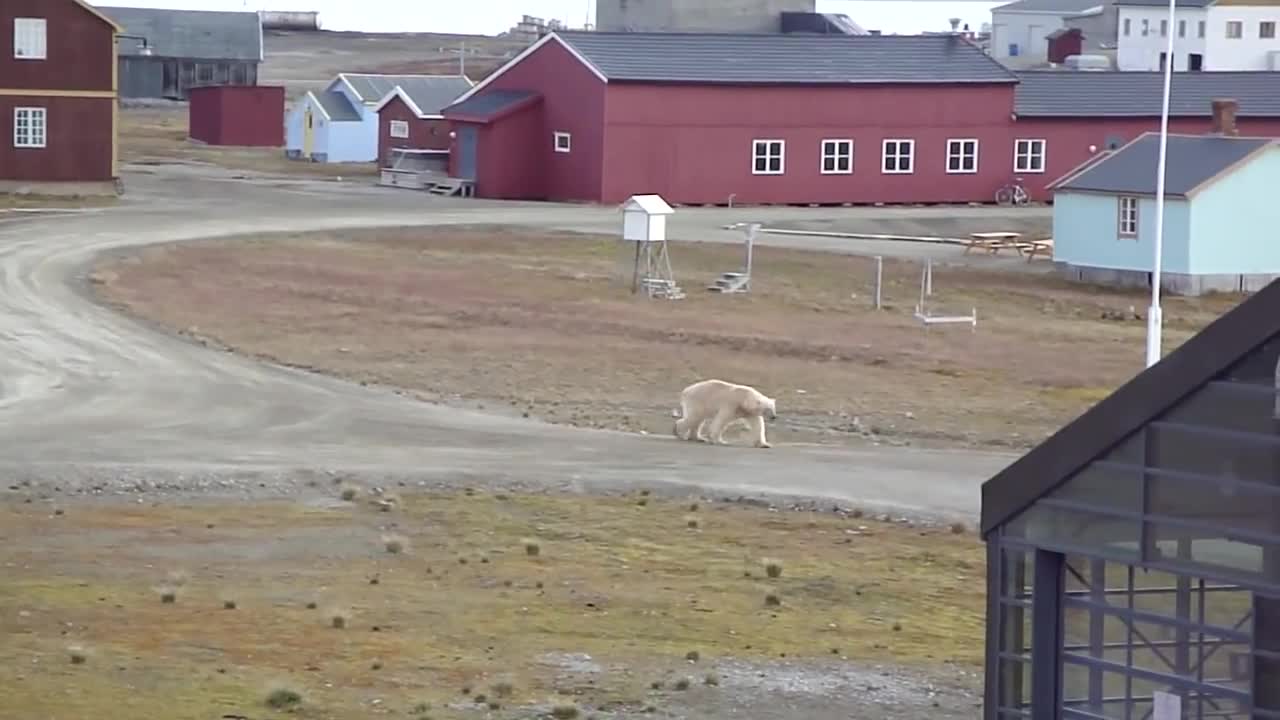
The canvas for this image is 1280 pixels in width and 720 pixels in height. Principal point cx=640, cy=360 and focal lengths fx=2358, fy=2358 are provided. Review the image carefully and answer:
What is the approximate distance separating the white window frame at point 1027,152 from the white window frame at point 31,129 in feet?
87.3

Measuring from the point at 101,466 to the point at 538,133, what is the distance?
129 feet

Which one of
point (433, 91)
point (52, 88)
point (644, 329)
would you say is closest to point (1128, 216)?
point (644, 329)

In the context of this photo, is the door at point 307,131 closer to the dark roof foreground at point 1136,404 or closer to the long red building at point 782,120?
the long red building at point 782,120

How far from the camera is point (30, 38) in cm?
5594

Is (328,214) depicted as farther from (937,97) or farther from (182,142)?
(182,142)

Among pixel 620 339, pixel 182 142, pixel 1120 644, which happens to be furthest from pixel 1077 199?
pixel 182 142

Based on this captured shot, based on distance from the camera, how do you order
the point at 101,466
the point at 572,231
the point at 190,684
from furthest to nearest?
the point at 572,231 < the point at 101,466 < the point at 190,684

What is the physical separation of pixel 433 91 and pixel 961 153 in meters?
17.7

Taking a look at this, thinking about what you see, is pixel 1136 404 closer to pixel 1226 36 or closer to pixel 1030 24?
pixel 1226 36

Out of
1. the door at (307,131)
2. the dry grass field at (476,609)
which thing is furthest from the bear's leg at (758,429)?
the door at (307,131)

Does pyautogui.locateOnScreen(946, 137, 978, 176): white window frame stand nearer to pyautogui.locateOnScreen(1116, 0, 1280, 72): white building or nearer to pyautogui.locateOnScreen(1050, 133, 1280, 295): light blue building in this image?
pyautogui.locateOnScreen(1050, 133, 1280, 295): light blue building

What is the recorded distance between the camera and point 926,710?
17.2 meters

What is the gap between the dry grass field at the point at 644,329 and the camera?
3206 centimetres

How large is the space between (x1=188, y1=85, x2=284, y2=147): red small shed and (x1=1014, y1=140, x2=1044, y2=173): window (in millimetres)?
32004
